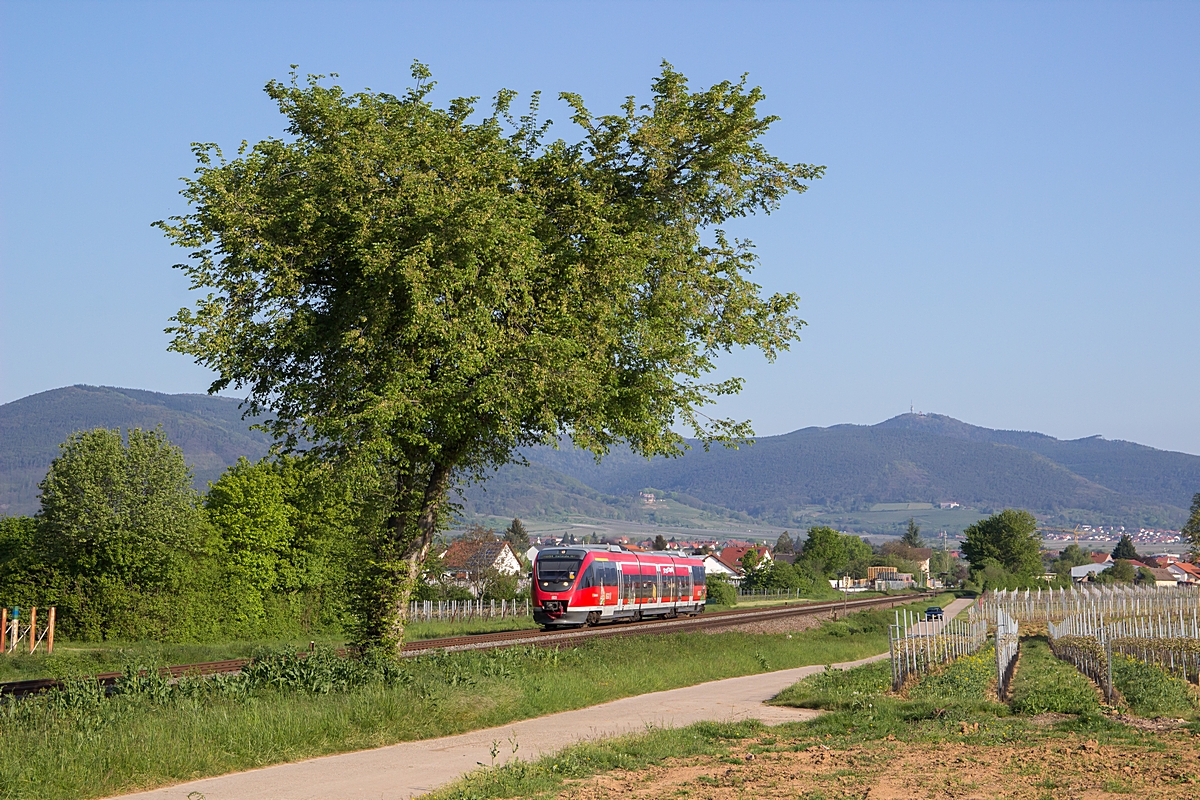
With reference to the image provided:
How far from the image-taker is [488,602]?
266 feet

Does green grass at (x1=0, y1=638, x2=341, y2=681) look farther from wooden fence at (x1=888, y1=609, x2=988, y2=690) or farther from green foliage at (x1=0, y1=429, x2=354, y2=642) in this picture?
wooden fence at (x1=888, y1=609, x2=988, y2=690)

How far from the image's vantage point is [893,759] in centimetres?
1455

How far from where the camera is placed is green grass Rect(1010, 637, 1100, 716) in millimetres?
19688

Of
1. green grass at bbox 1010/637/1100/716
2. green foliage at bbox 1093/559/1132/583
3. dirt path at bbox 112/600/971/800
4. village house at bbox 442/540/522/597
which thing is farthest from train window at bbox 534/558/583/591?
green foliage at bbox 1093/559/1132/583

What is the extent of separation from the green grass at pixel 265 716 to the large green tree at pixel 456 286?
4.89 meters

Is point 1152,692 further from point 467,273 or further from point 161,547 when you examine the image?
point 161,547

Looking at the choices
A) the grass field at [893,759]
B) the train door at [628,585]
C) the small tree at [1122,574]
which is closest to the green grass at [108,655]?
the train door at [628,585]

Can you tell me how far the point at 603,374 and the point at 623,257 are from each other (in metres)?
2.72

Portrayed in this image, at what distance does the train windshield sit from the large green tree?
19955 mm

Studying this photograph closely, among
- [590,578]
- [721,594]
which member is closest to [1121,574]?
[721,594]

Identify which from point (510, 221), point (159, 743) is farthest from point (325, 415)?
point (159, 743)

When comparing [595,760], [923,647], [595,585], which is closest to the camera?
[595,760]

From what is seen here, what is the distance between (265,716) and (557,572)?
106 ft

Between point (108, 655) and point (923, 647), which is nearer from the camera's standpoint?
point (923, 647)
